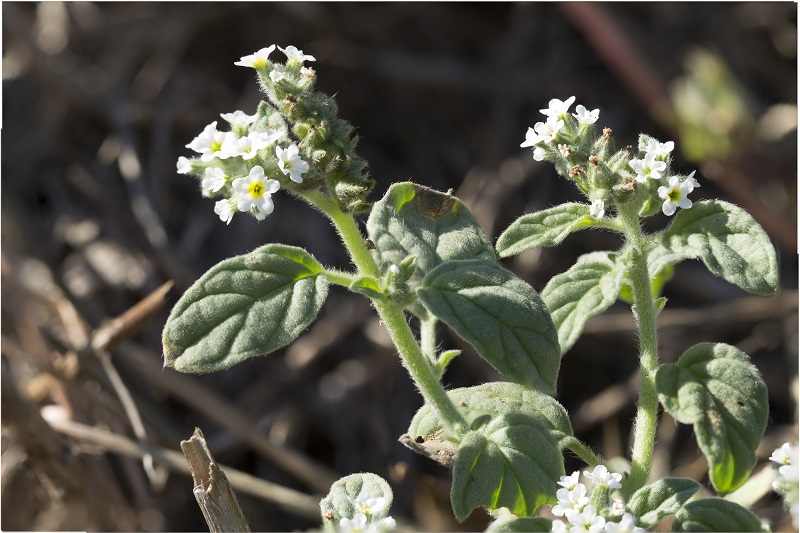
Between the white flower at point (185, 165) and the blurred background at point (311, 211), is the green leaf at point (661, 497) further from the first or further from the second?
the blurred background at point (311, 211)

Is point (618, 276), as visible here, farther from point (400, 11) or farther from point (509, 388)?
point (400, 11)

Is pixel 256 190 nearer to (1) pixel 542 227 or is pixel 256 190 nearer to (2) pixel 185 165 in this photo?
Result: (2) pixel 185 165

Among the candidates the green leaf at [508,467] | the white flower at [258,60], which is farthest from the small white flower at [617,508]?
the white flower at [258,60]

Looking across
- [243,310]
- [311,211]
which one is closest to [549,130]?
[243,310]

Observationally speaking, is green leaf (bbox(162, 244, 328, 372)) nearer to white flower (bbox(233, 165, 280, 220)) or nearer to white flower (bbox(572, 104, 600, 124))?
white flower (bbox(233, 165, 280, 220))

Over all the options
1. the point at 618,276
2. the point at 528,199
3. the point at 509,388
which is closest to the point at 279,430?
the point at 528,199

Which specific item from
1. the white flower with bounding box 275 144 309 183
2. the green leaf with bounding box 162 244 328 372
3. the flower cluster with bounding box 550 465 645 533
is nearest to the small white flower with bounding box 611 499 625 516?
the flower cluster with bounding box 550 465 645 533

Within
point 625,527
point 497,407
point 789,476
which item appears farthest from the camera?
point 497,407

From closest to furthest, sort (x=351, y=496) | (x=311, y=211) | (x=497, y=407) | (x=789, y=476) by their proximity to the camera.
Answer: (x=789, y=476) < (x=351, y=496) < (x=497, y=407) < (x=311, y=211)
